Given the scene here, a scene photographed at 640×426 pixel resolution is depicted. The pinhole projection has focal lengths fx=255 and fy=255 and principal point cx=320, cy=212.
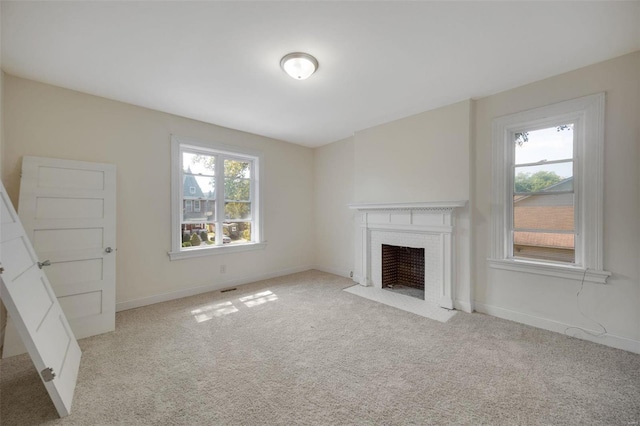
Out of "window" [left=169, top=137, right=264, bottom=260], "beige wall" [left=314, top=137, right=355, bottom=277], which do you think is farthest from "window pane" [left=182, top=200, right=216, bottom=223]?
"beige wall" [left=314, top=137, right=355, bottom=277]

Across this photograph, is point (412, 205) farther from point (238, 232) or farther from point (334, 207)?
point (238, 232)

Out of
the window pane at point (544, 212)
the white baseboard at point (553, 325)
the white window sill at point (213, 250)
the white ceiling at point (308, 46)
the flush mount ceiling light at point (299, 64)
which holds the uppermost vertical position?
the white ceiling at point (308, 46)

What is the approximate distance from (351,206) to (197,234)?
2.49m

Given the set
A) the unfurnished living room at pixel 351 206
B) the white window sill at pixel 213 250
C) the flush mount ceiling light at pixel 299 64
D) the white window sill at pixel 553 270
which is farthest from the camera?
the white window sill at pixel 213 250

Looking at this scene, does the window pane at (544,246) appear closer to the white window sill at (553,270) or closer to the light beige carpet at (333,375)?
the white window sill at (553,270)

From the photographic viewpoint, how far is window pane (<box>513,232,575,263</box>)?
265 centimetres

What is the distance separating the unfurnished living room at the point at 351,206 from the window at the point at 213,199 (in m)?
0.04

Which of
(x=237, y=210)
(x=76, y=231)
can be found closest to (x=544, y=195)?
(x=237, y=210)

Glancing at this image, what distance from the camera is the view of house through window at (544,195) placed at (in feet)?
8.66

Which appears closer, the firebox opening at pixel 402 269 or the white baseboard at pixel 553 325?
the white baseboard at pixel 553 325

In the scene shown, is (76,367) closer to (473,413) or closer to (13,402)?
(13,402)

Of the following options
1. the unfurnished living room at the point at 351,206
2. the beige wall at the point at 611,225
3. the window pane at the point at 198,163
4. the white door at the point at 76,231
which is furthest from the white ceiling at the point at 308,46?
the white door at the point at 76,231

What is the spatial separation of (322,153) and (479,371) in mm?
4257

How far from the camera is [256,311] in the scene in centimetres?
316
